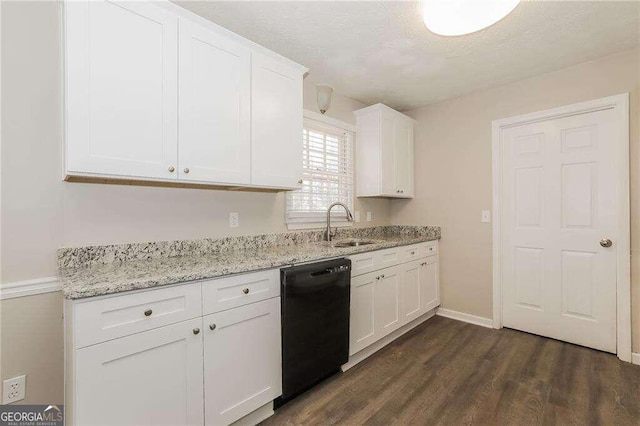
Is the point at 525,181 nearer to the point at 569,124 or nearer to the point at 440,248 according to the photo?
the point at 569,124

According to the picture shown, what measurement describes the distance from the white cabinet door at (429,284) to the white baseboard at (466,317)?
0.42ft

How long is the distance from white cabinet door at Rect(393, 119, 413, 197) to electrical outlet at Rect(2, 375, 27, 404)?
3.22 metres

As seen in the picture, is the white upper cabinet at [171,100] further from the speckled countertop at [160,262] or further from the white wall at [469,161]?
the white wall at [469,161]

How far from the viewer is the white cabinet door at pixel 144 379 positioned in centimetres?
114

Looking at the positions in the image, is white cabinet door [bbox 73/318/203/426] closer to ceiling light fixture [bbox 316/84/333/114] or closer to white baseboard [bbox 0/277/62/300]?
white baseboard [bbox 0/277/62/300]

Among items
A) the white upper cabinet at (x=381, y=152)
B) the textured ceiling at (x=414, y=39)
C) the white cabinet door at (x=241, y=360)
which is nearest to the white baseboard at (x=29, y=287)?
the white cabinet door at (x=241, y=360)

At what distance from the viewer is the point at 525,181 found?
2842 mm

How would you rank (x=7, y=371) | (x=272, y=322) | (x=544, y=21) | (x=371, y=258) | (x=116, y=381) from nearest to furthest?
1. (x=116, y=381)
2. (x=7, y=371)
3. (x=272, y=322)
4. (x=544, y=21)
5. (x=371, y=258)

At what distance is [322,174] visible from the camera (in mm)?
2939

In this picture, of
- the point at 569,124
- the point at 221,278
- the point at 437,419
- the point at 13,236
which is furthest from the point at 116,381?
the point at 569,124

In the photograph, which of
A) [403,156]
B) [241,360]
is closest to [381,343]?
[241,360]

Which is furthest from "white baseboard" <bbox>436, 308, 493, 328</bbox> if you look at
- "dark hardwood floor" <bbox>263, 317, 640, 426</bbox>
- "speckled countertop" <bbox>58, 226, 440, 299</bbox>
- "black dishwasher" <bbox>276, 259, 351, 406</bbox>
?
"black dishwasher" <bbox>276, 259, 351, 406</bbox>

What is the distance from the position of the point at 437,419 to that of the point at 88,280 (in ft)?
6.49

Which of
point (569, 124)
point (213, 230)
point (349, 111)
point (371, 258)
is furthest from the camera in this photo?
point (349, 111)
